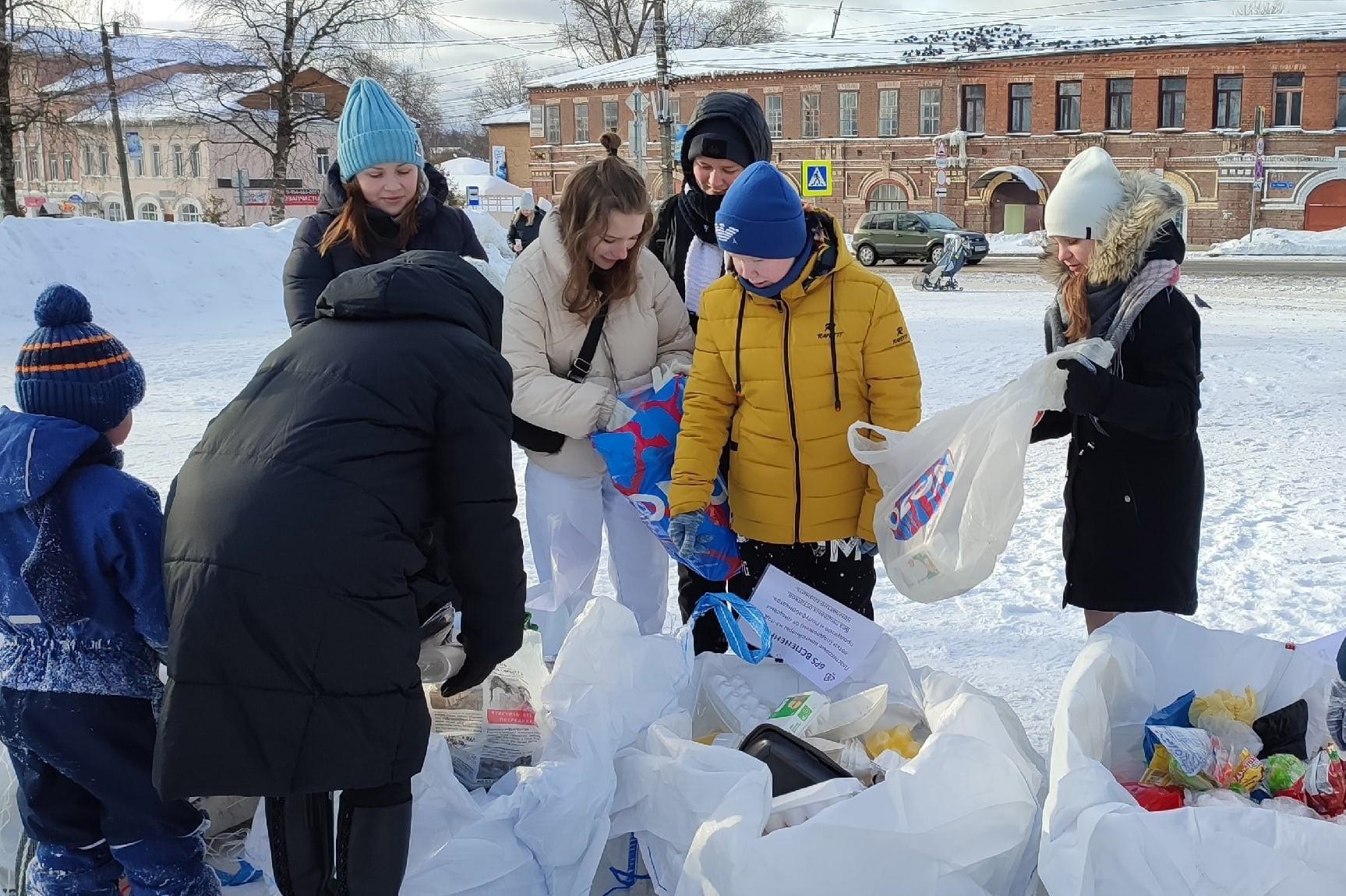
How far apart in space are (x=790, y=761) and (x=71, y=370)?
154 centimetres

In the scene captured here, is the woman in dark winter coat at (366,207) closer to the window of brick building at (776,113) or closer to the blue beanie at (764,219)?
the blue beanie at (764,219)

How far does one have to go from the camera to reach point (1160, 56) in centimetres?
3362

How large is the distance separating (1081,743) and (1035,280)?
56.4ft

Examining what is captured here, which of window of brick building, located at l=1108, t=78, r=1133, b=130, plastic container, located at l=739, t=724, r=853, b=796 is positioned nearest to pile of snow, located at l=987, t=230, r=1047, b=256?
window of brick building, located at l=1108, t=78, r=1133, b=130

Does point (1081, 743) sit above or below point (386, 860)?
above

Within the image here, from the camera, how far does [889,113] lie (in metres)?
36.8

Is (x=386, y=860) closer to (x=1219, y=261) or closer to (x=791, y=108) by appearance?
(x=1219, y=261)

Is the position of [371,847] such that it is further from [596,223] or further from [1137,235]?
[1137,235]

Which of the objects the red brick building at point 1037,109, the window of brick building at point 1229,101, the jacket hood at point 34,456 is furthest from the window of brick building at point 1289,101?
the jacket hood at point 34,456

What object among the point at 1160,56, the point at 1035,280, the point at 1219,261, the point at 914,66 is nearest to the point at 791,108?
the point at 914,66

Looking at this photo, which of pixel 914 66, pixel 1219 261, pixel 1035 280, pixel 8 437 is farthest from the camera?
pixel 914 66

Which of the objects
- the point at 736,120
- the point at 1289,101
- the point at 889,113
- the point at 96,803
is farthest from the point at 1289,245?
the point at 96,803

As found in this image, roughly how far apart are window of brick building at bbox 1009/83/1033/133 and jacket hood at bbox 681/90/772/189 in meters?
35.2

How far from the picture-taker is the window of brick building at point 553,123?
41.7 m
